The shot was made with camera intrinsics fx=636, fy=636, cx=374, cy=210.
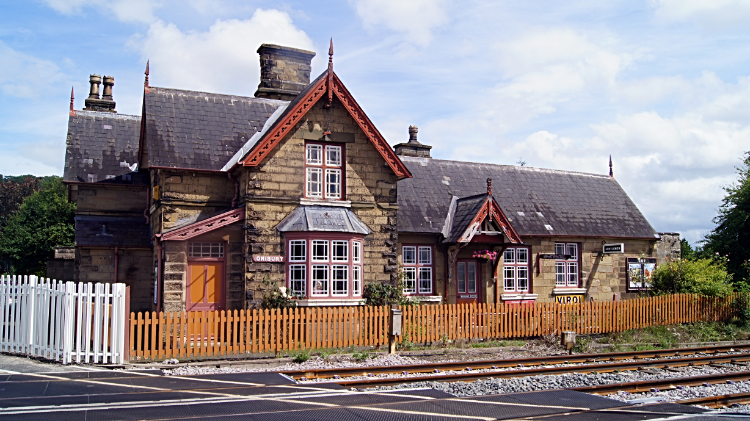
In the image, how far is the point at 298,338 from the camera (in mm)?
16453

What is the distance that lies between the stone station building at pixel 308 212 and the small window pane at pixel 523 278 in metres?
0.06

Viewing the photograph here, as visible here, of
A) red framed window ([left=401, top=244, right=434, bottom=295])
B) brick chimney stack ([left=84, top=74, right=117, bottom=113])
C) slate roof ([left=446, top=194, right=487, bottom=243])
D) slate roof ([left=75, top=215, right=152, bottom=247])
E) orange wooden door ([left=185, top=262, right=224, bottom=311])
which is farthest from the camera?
brick chimney stack ([left=84, top=74, right=117, bottom=113])

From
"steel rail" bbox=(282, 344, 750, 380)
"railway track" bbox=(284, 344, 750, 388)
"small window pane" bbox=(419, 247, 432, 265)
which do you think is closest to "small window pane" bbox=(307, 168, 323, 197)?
"small window pane" bbox=(419, 247, 432, 265)

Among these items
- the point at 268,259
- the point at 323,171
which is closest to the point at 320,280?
the point at 268,259

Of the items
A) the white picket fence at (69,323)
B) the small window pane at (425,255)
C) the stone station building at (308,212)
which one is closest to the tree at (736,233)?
the stone station building at (308,212)

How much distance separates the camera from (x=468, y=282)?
2323cm

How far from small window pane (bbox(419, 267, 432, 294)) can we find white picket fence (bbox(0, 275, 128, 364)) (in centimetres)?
1087

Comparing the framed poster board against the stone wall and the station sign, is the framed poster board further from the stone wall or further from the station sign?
the stone wall

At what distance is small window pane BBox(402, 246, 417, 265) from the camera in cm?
2214

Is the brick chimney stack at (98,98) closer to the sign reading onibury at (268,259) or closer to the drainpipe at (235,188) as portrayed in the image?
the drainpipe at (235,188)

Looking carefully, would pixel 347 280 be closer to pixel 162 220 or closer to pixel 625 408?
pixel 162 220

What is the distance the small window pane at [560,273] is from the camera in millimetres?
24688

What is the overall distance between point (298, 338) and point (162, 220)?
5497mm

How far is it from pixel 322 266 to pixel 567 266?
11.5 m
